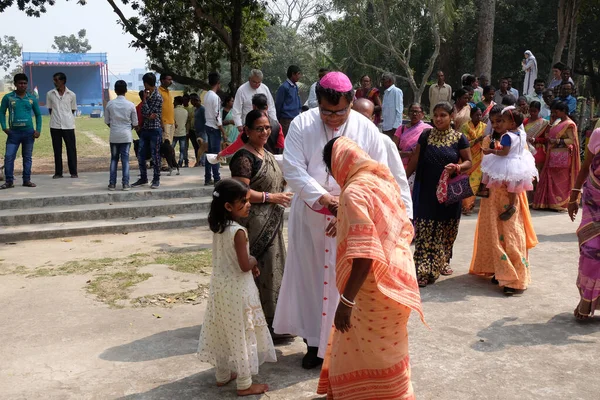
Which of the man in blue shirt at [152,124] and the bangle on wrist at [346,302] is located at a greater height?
the man in blue shirt at [152,124]

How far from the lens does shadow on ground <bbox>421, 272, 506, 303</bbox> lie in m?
5.86

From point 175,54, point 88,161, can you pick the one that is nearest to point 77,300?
point 88,161

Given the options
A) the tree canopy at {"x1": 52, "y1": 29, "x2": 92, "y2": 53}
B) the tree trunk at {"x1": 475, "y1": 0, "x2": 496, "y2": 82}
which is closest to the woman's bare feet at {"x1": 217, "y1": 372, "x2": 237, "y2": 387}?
the tree trunk at {"x1": 475, "y1": 0, "x2": 496, "y2": 82}

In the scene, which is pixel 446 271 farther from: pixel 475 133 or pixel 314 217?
pixel 475 133

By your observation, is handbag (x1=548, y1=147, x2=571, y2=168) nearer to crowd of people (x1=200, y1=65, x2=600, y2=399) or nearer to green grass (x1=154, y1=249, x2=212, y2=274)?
crowd of people (x1=200, y1=65, x2=600, y2=399)

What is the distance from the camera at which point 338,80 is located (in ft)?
12.4

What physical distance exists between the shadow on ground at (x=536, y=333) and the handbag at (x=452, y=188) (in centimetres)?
131

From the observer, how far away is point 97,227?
27.9ft

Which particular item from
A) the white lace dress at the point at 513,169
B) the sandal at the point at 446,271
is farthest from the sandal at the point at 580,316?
the sandal at the point at 446,271

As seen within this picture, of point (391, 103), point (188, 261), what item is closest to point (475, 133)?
point (391, 103)

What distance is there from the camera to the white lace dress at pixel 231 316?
3.78 metres

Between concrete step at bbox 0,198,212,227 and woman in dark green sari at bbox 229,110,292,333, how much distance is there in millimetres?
5028

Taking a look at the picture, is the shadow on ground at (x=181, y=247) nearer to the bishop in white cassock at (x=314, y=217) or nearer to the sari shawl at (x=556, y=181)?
the bishop in white cassock at (x=314, y=217)

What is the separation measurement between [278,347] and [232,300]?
1.04 meters
